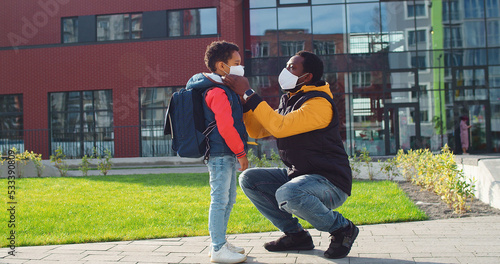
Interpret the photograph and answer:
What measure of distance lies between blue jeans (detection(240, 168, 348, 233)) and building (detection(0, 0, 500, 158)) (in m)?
15.4

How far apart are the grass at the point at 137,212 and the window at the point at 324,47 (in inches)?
450

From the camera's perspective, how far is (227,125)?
11.8 feet

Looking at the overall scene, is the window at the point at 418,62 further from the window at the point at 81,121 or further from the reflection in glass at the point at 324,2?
the window at the point at 81,121

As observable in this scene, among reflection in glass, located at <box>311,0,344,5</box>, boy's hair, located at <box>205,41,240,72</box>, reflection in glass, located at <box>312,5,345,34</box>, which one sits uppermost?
reflection in glass, located at <box>311,0,344,5</box>

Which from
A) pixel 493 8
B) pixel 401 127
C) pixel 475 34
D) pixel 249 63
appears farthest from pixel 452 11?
pixel 249 63

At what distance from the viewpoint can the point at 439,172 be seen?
712 centimetres

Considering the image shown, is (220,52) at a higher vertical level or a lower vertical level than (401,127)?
higher

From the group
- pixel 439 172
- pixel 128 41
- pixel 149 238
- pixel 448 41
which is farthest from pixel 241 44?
pixel 149 238

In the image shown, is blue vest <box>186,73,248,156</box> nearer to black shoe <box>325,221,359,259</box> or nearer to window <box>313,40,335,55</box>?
black shoe <box>325,221,359,259</box>

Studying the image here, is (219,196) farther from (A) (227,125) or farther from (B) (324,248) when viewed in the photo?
(B) (324,248)

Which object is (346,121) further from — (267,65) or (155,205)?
(155,205)

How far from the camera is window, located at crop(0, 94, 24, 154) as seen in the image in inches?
793

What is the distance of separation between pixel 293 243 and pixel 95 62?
17.8 metres

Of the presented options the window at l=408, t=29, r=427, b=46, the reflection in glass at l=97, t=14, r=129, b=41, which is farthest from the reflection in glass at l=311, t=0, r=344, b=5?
the reflection in glass at l=97, t=14, r=129, b=41
